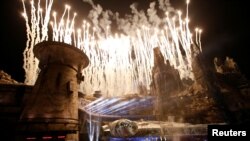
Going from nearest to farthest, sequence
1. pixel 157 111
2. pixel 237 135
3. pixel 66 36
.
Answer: pixel 237 135, pixel 157 111, pixel 66 36

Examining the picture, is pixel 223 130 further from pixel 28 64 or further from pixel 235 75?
pixel 28 64

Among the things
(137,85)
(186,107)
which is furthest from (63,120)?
(137,85)

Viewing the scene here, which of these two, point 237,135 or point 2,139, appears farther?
point 2,139

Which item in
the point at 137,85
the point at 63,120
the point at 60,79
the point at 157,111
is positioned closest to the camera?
the point at 63,120

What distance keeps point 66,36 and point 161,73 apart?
1752 cm

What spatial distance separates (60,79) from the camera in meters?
10.6

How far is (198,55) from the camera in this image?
1027 inches

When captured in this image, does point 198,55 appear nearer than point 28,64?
Yes

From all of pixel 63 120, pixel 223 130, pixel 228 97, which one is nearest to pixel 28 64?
pixel 63 120

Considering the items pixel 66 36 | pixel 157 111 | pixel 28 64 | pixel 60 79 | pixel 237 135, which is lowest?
pixel 157 111

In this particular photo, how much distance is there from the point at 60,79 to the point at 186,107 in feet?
66.4

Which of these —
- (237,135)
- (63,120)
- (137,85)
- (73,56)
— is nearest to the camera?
(237,135)

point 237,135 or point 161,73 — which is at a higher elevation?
point 161,73

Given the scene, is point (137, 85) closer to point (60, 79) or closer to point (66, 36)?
point (66, 36)
